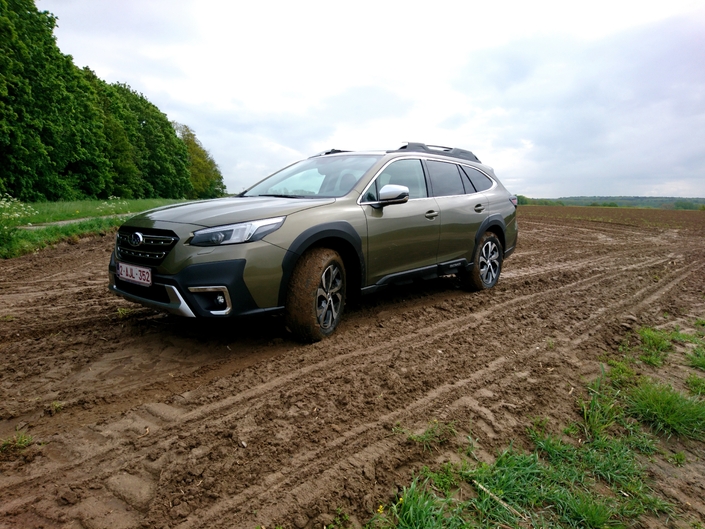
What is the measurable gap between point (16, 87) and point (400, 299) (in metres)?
30.2

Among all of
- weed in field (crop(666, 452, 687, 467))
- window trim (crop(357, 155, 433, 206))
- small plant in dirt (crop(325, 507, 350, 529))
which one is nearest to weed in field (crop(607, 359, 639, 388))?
weed in field (crop(666, 452, 687, 467))

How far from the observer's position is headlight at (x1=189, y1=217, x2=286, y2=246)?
139 inches

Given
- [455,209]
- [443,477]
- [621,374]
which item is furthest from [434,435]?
[455,209]

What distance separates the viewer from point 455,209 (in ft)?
18.7

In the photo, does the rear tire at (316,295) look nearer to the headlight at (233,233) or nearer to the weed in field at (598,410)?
the headlight at (233,233)

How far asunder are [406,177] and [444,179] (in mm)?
803

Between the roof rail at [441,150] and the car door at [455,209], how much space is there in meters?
0.24

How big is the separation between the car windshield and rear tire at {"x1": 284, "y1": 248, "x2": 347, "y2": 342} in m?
0.74

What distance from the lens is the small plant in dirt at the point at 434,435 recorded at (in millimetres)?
2660

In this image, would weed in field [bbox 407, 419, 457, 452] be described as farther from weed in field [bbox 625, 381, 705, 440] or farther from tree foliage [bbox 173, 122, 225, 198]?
tree foliage [bbox 173, 122, 225, 198]

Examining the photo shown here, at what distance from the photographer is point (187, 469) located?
7.67 feet

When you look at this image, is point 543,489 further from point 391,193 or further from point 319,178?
point 319,178

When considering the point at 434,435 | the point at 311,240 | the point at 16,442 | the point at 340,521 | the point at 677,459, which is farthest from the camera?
the point at 311,240

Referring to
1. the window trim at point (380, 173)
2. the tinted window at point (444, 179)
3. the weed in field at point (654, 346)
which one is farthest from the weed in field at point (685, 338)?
the window trim at point (380, 173)
